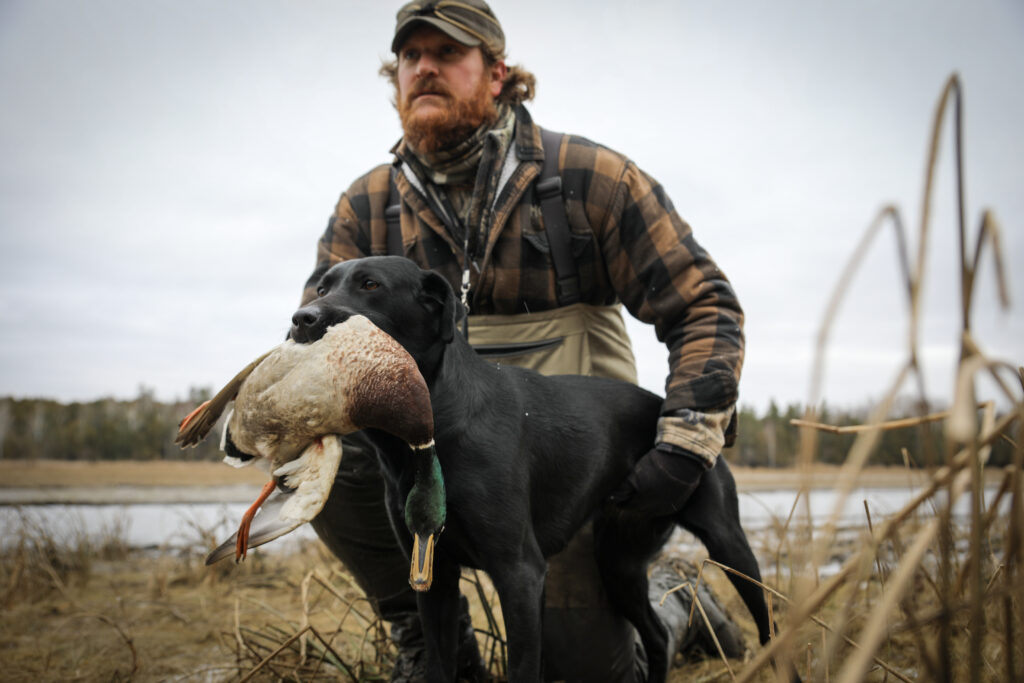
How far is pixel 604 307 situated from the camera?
3490mm

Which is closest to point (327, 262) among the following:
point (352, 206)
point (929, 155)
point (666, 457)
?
point (352, 206)

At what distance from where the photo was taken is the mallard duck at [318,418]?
172 centimetres

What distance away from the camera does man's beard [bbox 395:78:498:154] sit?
3.31 metres

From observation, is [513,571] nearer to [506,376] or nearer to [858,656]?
[506,376]

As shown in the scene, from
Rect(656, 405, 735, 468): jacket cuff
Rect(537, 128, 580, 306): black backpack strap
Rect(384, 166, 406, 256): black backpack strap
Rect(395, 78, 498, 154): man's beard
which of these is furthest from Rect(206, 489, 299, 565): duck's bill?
Rect(395, 78, 498, 154): man's beard

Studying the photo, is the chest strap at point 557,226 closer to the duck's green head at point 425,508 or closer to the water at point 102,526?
the duck's green head at point 425,508

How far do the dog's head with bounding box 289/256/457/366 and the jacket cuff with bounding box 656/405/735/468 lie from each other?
0.97 meters

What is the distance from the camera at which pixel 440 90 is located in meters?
3.42

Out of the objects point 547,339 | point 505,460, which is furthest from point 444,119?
point 505,460

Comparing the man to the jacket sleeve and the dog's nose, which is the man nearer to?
the jacket sleeve

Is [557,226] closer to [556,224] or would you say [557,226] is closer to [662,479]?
[556,224]

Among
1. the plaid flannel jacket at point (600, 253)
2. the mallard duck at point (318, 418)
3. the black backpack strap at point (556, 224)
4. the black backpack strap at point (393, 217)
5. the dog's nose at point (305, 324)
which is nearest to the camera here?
the mallard duck at point (318, 418)

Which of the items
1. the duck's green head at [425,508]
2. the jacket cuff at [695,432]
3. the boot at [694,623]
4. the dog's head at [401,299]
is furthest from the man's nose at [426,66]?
the boot at [694,623]

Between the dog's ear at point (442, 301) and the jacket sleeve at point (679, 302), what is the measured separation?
0.99 metres
